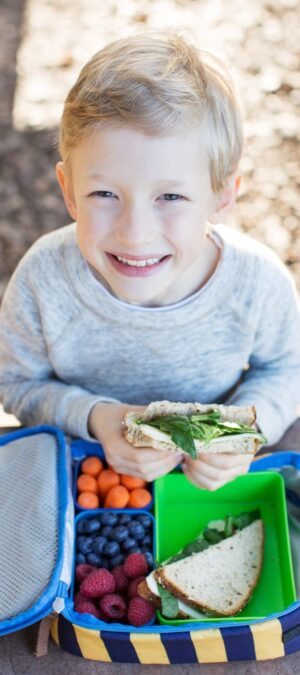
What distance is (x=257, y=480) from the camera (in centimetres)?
136

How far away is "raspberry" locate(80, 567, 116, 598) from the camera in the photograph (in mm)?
1193

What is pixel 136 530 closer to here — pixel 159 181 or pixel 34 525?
pixel 34 525

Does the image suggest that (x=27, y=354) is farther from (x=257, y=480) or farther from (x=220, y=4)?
(x=220, y=4)

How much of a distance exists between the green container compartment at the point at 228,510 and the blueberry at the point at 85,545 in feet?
0.39

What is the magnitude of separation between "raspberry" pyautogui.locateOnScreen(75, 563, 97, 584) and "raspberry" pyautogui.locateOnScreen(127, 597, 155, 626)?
9cm

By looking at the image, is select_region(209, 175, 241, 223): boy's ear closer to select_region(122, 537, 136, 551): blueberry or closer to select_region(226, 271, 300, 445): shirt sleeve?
select_region(226, 271, 300, 445): shirt sleeve

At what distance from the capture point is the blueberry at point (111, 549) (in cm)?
127

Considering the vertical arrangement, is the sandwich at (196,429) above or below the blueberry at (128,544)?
above

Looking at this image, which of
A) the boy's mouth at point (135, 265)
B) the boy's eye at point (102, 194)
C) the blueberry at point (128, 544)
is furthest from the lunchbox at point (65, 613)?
the boy's eye at point (102, 194)

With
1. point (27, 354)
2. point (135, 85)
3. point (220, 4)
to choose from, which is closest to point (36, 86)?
point (220, 4)

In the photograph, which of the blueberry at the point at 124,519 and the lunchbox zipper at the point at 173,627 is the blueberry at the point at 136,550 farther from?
the lunchbox zipper at the point at 173,627

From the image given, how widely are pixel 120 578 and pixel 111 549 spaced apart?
0.17 feet

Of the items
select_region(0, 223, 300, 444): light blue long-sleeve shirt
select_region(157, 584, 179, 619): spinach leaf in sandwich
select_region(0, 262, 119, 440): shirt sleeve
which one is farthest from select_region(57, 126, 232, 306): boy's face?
select_region(157, 584, 179, 619): spinach leaf in sandwich

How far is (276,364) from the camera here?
1486 millimetres
